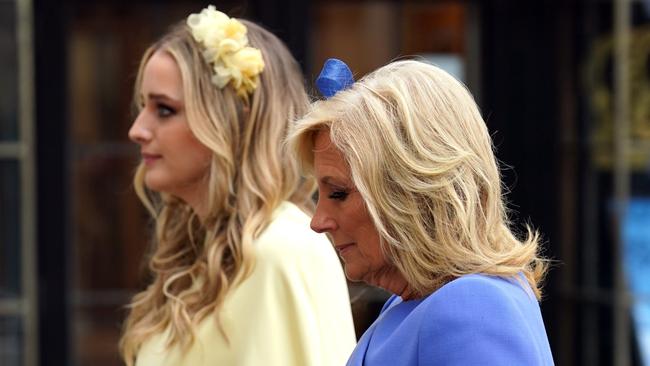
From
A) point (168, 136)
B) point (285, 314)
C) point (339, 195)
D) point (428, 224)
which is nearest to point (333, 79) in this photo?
point (339, 195)

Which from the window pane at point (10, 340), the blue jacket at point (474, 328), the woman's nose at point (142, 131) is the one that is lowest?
the window pane at point (10, 340)

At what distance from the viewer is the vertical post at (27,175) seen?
5121mm

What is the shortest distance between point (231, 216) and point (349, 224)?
0.87 m

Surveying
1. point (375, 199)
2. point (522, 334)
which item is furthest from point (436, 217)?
point (522, 334)

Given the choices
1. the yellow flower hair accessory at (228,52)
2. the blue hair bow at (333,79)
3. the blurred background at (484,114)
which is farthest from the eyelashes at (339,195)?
the blurred background at (484,114)

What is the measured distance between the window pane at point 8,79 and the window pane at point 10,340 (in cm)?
79

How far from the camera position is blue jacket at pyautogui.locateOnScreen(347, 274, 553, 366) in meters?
1.62

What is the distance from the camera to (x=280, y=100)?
275 cm

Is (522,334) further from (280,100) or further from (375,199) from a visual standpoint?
(280,100)

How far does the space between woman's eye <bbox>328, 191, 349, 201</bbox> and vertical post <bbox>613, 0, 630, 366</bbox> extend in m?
3.50

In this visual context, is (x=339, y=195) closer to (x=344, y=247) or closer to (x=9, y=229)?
(x=344, y=247)

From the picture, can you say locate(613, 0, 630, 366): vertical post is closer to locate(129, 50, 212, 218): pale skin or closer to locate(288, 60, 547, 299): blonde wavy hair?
locate(129, 50, 212, 218): pale skin

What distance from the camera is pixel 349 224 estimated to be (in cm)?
183

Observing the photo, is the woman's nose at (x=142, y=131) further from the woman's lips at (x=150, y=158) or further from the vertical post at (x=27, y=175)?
the vertical post at (x=27, y=175)
